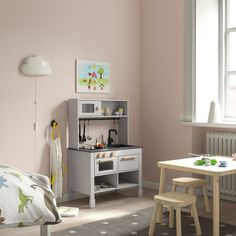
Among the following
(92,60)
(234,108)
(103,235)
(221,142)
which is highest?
(92,60)

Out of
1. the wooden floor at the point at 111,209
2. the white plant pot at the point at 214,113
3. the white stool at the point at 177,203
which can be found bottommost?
the wooden floor at the point at 111,209

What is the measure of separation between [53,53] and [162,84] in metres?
1.48

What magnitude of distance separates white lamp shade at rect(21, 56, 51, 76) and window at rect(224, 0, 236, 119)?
88.0 inches

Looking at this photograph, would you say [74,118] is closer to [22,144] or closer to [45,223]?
[22,144]

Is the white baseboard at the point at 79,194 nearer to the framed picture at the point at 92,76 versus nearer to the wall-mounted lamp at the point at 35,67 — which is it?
the framed picture at the point at 92,76

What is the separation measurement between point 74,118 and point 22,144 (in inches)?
25.6

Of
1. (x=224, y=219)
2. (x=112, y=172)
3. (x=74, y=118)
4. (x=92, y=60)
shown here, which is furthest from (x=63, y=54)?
(x=224, y=219)

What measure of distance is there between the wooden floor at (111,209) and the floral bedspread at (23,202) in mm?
1232

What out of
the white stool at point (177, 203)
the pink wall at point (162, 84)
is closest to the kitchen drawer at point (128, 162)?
the pink wall at point (162, 84)

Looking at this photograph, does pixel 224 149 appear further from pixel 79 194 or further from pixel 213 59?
pixel 79 194

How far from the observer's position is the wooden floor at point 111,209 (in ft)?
12.3

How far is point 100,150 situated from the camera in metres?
4.53

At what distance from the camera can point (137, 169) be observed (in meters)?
4.94

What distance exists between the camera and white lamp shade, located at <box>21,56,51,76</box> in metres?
4.29
